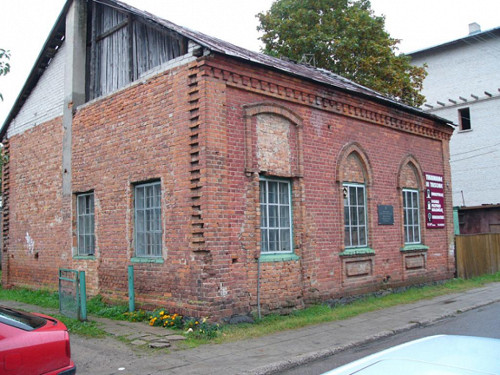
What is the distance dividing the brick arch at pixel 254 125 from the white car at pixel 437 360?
720 cm

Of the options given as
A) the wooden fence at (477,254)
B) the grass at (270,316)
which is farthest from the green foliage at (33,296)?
the wooden fence at (477,254)

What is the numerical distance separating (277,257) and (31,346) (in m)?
6.09

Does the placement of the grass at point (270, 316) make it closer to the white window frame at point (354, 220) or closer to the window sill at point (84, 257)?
the window sill at point (84, 257)

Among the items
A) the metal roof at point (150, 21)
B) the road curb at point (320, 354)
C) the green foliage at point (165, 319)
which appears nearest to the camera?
the road curb at point (320, 354)

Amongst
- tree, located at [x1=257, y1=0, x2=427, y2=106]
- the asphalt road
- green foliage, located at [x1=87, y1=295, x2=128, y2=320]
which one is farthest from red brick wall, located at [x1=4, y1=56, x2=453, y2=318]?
tree, located at [x1=257, y1=0, x2=427, y2=106]

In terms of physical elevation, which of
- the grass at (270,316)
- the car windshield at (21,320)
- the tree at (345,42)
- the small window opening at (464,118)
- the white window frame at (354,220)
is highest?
the tree at (345,42)

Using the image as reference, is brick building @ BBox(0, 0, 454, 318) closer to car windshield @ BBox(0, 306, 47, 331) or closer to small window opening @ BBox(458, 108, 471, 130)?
car windshield @ BBox(0, 306, 47, 331)

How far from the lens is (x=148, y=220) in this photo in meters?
10.5

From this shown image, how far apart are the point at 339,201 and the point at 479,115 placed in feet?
67.5

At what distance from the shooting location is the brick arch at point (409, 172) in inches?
568

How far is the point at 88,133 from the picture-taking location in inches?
478

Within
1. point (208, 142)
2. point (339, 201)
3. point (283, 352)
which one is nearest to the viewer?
point (283, 352)

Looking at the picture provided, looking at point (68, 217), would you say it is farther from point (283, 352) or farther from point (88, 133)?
point (283, 352)

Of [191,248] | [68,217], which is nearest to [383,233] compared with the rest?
[191,248]
